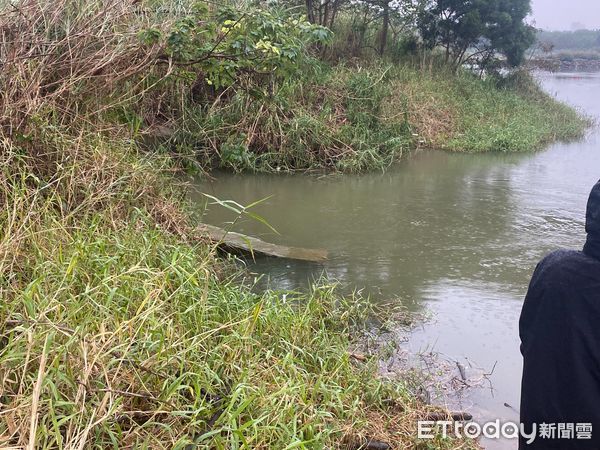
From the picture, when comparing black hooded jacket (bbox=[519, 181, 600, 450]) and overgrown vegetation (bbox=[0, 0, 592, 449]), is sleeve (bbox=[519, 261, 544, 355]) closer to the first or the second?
black hooded jacket (bbox=[519, 181, 600, 450])

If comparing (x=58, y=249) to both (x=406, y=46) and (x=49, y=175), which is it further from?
(x=406, y=46)

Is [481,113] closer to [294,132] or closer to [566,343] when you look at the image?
[294,132]

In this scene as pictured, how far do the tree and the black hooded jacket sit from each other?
13.3 m

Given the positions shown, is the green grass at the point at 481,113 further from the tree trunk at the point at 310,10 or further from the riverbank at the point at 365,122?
the tree trunk at the point at 310,10

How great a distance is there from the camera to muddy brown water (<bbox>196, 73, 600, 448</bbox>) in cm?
376

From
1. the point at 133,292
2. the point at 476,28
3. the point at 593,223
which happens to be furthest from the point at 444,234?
the point at 476,28

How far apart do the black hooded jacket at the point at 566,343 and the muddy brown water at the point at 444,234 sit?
1273 mm

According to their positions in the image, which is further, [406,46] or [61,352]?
[406,46]

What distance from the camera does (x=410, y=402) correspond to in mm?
2842

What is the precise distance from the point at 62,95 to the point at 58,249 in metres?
1.83

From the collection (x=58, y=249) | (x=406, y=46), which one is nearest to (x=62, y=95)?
(x=58, y=249)

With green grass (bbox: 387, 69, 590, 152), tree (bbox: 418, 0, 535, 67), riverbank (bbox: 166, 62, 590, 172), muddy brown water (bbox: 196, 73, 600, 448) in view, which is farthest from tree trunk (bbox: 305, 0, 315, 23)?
muddy brown water (bbox: 196, 73, 600, 448)

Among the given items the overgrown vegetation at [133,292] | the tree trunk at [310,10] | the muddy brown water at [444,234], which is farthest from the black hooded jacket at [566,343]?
the tree trunk at [310,10]

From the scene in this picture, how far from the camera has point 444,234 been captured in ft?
19.0
